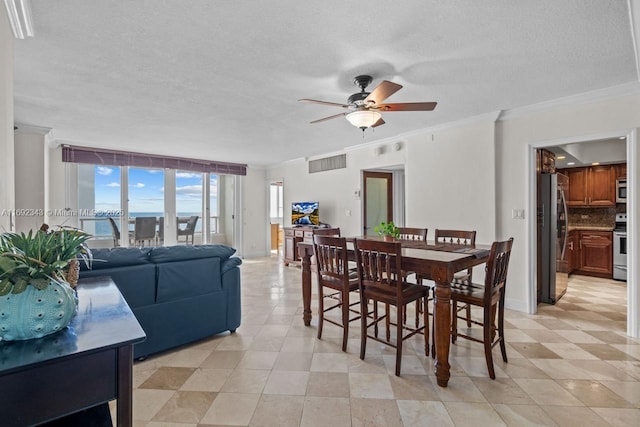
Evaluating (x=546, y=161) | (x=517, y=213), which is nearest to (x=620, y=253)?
(x=546, y=161)

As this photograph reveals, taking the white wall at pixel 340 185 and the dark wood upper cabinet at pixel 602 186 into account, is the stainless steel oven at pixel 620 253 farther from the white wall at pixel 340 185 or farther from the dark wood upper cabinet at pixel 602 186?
the white wall at pixel 340 185

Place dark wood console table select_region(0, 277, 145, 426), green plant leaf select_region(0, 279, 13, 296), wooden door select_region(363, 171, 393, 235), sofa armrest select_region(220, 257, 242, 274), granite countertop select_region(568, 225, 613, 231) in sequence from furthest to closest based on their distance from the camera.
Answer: wooden door select_region(363, 171, 393, 235)
granite countertop select_region(568, 225, 613, 231)
sofa armrest select_region(220, 257, 242, 274)
green plant leaf select_region(0, 279, 13, 296)
dark wood console table select_region(0, 277, 145, 426)

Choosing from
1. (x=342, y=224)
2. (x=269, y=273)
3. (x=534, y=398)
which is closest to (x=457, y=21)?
(x=534, y=398)

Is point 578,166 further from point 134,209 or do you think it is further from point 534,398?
point 134,209

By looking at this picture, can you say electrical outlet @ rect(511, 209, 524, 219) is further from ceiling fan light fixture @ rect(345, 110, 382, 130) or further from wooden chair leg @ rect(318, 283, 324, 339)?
wooden chair leg @ rect(318, 283, 324, 339)

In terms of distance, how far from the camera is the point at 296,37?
210 cm

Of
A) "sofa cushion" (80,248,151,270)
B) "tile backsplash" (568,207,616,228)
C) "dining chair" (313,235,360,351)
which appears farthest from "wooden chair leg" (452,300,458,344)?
"tile backsplash" (568,207,616,228)

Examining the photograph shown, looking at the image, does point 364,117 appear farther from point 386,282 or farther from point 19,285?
point 19,285

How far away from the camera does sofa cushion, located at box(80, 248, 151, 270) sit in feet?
7.45

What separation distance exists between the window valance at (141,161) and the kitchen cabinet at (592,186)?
22.1ft

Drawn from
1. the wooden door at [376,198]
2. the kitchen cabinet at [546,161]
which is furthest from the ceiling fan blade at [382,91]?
the wooden door at [376,198]

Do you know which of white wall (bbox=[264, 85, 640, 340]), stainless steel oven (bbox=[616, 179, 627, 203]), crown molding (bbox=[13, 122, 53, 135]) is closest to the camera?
white wall (bbox=[264, 85, 640, 340])

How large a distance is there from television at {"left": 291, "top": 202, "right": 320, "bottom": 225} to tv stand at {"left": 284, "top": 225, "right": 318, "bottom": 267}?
0.15 m

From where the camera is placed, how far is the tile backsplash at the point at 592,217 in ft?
17.6
